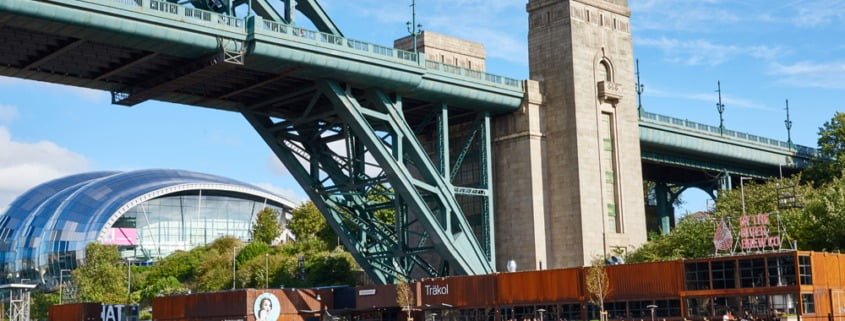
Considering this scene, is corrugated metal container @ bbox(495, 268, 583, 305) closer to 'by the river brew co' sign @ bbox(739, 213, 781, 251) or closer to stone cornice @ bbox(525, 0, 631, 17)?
'by the river brew co' sign @ bbox(739, 213, 781, 251)

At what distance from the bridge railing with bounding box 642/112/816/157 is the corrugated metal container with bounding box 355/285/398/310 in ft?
115

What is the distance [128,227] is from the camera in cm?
19350

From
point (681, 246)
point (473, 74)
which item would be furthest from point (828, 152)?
point (473, 74)

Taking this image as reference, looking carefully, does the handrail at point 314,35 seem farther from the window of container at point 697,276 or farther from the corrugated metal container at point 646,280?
the window of container at point 697,276

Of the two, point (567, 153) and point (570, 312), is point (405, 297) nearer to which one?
point (570, 312)

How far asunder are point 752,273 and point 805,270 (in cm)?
267

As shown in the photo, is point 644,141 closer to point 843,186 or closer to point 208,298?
point 843,186

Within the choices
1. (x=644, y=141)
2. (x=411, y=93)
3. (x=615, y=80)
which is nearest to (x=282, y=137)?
(x=411, y=93)

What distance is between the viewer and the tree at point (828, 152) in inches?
4616

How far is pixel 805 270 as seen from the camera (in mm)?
58219

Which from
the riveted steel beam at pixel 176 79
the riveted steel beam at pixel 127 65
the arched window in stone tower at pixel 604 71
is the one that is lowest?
the riveted steel beam at pixel 176 79

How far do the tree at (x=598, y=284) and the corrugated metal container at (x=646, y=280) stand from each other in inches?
33.3

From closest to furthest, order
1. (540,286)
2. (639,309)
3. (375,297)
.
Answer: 1. (639,309)
2. (540,286)
3. (375,297)

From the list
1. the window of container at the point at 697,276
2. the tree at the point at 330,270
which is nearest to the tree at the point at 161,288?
the tree at the point at 330,270
